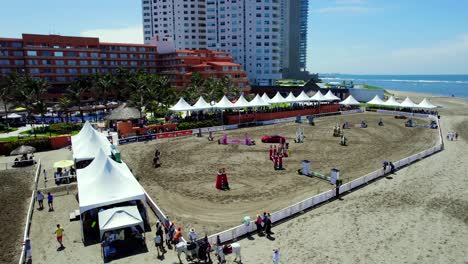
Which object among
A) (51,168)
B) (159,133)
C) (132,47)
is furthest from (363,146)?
(132,47)

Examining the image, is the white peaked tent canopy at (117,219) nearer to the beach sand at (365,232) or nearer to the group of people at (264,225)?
the beach sand at (365,232)

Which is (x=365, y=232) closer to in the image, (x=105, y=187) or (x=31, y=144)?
(x=105, y=187)

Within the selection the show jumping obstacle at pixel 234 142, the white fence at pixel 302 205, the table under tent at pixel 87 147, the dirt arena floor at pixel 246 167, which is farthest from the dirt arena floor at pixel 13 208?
the show jumping obstacle at pixel 234 142

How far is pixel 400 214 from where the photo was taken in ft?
69.4

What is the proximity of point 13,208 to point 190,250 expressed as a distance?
48.1 feet

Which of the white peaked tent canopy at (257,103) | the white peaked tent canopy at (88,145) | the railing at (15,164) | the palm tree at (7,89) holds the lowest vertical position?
the railing at (15,164)

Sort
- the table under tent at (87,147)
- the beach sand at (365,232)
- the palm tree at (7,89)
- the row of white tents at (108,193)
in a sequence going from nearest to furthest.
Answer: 1. the beach sand at (365,232)
2. the row of white tents at (108,193)
3. the table under tent at (87,147)
4. the palm tree at (7,89)

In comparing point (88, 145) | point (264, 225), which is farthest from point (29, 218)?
point (264, 225)

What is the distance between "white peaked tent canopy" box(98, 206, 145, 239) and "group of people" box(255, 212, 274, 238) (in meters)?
6.21

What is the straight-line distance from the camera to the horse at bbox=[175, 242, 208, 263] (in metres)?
16.0

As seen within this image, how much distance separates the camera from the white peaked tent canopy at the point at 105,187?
18.8 m

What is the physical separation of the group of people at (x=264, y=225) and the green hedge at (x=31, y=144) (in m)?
31.2

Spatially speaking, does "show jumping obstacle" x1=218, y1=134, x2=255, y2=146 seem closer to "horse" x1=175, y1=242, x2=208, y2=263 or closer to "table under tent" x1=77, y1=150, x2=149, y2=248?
"table under tent" x1=77, y1=150, x2=149, y2=248

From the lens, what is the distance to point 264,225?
18641 millimetres
